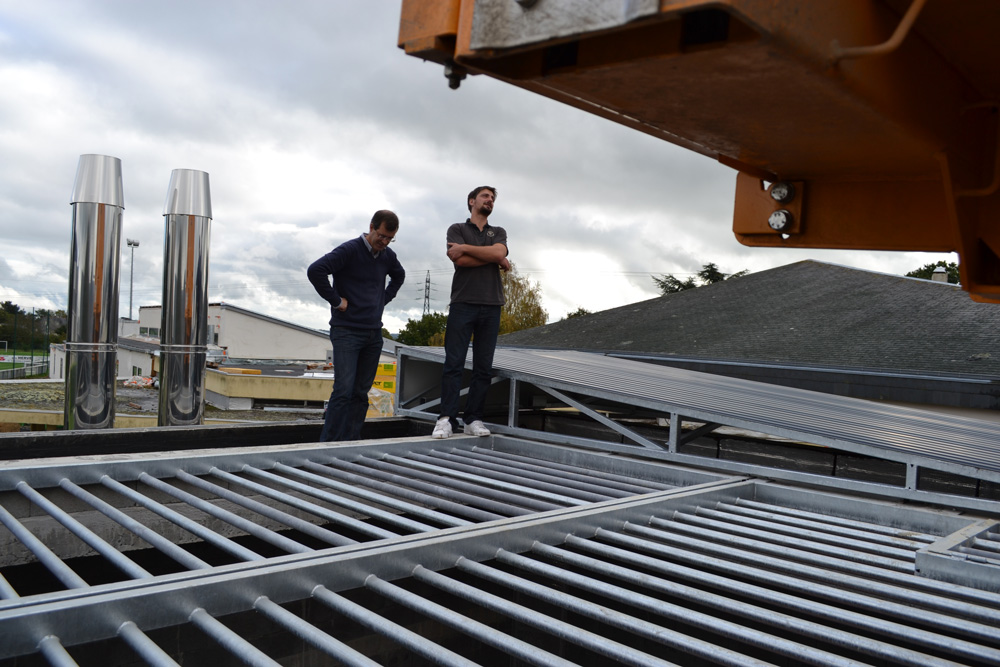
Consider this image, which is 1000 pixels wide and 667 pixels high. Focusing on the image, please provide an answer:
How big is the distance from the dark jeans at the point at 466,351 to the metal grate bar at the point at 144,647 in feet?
12.4

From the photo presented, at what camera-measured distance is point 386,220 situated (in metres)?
5.80

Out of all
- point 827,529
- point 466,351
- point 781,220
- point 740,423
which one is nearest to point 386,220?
point 466,351

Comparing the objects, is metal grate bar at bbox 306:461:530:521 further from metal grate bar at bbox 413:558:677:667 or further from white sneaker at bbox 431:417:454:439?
white sneaker at bbox 431:417:454:439

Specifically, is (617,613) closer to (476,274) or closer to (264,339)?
(476,274)

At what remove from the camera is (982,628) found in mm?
2289

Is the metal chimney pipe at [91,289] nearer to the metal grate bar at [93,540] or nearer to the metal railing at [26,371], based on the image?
the metal grate bar at [93,540]

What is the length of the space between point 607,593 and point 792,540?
3.95 feet

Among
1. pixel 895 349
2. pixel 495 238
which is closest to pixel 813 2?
pixel 495 238

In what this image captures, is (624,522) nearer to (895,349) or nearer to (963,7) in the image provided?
(963,7)

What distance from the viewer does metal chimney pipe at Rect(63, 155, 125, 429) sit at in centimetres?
705

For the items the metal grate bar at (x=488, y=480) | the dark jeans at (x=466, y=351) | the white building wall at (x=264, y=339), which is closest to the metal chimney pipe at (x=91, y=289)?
the dark jeans at (x=466, y=351)

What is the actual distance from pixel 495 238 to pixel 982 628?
4.04 m

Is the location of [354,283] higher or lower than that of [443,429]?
higher

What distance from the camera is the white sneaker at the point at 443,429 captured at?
5.49 meters
